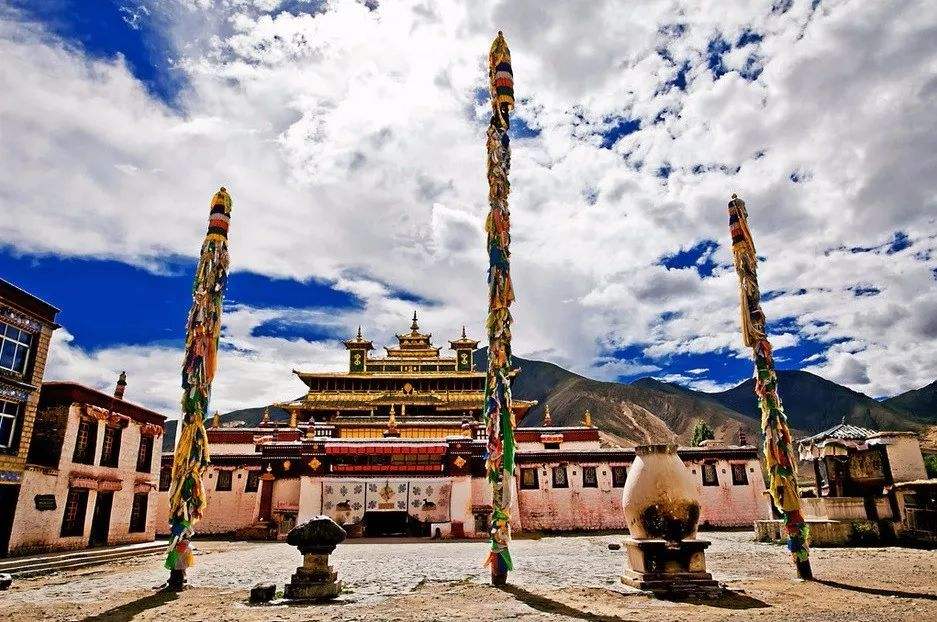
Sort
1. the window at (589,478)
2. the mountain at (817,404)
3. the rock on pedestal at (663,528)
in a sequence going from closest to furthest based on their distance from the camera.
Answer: the rock on pedestal at (663,528) < the window at (589,478) < the mountain at (817,404)

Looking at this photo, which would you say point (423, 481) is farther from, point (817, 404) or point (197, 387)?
point (817, 404)

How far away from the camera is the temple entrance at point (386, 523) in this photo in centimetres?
2748

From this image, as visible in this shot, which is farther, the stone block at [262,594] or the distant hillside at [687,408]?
the distant hillside at [687,408]

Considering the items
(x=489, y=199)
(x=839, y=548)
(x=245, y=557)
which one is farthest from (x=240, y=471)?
(x=839, y=548)

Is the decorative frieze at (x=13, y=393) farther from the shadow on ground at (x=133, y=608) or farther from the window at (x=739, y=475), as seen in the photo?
the window at (x=739, y=475)

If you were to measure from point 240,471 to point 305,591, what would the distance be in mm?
23197

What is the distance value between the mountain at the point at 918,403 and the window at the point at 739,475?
147 meters

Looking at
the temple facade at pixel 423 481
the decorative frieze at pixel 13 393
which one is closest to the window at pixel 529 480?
the temple facade at pixel 423 481

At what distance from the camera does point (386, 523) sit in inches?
1095

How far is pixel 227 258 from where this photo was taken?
1375 cm

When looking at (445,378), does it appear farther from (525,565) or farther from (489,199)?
(489,199)

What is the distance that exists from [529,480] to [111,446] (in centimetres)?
2127

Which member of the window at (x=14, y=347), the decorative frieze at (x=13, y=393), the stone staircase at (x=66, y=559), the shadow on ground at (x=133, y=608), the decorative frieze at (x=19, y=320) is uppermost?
the decorative frieze at (x=19, y=320)

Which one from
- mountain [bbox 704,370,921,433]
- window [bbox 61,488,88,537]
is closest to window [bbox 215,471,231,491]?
window [bbox 61,488,88,537]
